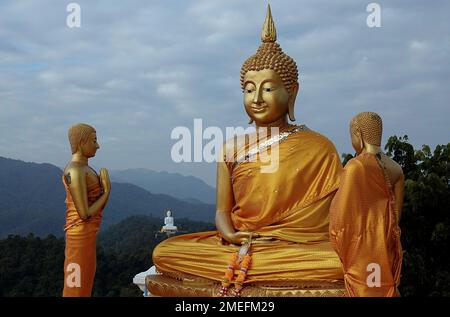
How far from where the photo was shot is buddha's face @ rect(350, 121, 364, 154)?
4570 millimetres

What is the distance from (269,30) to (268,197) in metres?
1.73

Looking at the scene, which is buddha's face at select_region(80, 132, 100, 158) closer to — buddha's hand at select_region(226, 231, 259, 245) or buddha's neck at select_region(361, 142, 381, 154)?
buddha's hand at select_region(226, 231, 259, 245)

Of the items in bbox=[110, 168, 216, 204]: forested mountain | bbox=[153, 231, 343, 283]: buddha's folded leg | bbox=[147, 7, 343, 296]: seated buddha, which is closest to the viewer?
bbox=[153, 231, 343, 283]: buddha's folded leg

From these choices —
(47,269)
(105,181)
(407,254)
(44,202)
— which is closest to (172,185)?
(44,202)

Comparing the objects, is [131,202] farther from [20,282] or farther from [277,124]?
[277,124]

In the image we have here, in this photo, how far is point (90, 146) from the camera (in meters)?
5.96

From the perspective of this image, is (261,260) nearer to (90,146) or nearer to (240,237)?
(240,237)

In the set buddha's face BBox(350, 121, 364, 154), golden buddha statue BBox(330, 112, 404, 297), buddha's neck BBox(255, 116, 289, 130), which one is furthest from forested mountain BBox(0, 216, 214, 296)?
golden buddha statue BBox(330, 112, 404, 297)

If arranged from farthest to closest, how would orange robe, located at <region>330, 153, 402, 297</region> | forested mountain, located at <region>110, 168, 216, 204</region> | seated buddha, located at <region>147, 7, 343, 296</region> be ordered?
forested mountain, located at <region>110, 168, 216, 204</region>, seated buddha, located at <region>147, 7, 343, 296</region>, orange robe, located at <region>330, 153, 402, 297</region>

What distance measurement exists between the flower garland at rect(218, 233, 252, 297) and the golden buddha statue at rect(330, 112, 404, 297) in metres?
1.03

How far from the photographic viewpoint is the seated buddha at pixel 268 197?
17.1ft

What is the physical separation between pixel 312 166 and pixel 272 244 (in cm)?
90

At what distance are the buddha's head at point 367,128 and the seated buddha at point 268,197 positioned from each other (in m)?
1.03
